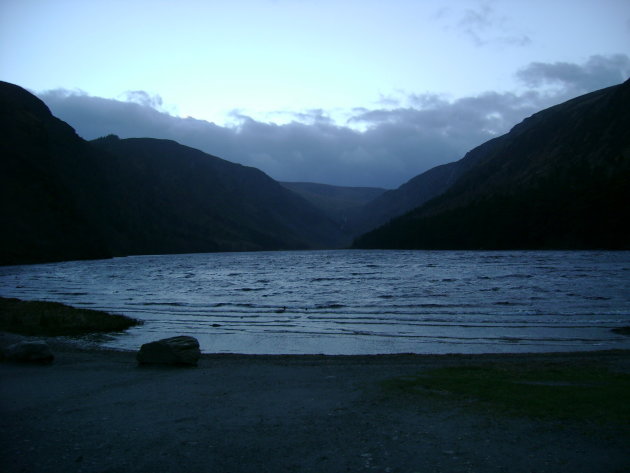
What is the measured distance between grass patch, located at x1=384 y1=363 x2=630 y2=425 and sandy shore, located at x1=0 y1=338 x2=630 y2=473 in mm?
568

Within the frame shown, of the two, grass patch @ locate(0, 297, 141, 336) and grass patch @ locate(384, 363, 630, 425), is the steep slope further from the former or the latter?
grass patch @ locate(384, 363, 630, 425)

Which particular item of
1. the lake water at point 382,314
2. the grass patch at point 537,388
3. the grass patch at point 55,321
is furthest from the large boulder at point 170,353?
the grass patch at point 55,321

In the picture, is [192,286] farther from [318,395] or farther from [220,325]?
[318,395]

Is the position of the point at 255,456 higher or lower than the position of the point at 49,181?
lower

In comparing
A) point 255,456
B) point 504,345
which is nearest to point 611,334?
point 504,345

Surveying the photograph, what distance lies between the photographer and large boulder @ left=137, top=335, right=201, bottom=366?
17.6 meters

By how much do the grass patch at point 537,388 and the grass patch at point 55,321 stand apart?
19.7 metres

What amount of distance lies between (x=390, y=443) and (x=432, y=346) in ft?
49.0

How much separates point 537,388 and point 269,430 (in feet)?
23.0

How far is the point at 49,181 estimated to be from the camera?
166 meters

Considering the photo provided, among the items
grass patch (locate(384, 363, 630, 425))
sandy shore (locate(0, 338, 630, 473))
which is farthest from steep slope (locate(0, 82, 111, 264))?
grass patch (locate(384, 363, 630, 425))

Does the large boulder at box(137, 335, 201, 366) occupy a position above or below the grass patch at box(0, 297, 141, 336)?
above

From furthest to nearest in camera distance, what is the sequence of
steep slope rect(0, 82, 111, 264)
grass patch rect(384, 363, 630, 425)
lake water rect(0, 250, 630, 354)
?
steep slope rect(0, 82, 111, 264), lake water rect(0, 250, 630, 354), grass patch rect(384, 363, 630, 425)

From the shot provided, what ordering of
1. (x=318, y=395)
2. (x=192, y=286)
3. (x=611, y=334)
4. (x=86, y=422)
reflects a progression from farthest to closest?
(x=192, y=286)
(x=611, y=334)
(x=318, y=395)
(x=86, y=422)
